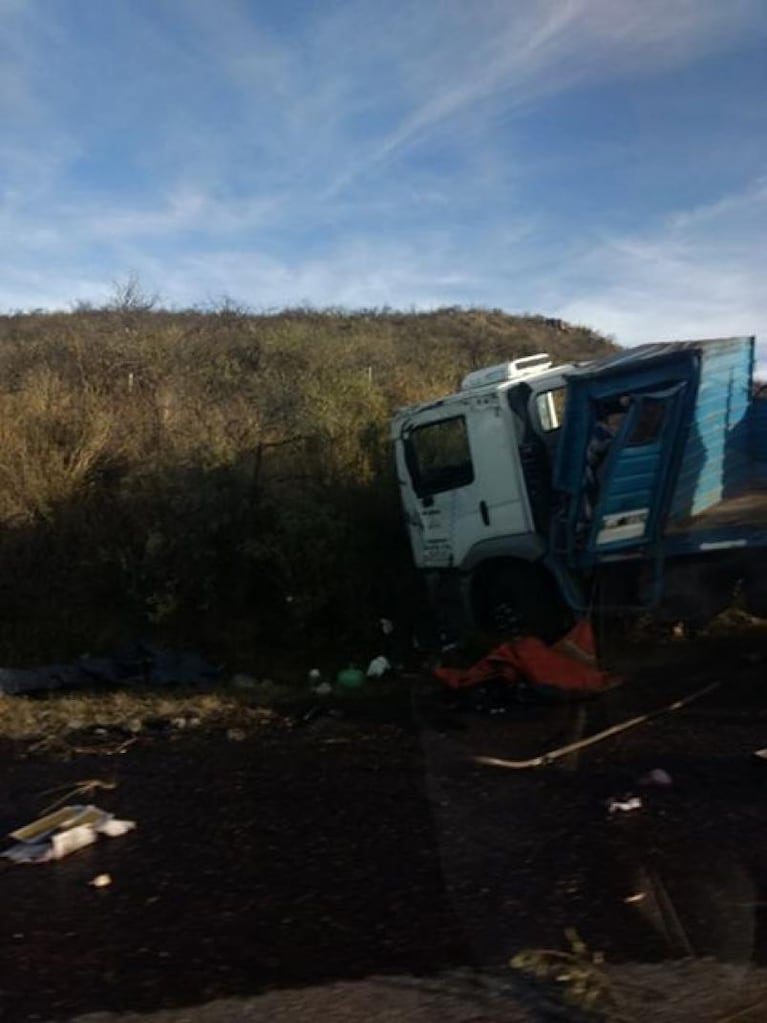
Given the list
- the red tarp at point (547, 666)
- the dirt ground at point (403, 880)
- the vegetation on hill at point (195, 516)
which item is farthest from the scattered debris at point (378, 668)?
the dirt ground at point (403, 880)

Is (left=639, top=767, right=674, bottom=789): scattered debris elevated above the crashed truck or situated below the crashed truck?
below

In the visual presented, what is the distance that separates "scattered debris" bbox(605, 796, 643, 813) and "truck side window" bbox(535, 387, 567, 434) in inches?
168

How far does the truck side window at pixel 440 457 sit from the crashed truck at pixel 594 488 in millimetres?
15

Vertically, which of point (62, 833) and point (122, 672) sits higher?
point (122, 672)

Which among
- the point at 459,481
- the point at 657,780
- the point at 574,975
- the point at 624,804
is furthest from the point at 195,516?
the point at 574,975

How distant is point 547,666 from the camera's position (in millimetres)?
8297

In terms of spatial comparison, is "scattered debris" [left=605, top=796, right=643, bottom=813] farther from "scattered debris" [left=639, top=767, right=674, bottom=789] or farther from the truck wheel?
the truck wheel

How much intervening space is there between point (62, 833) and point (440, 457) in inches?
228

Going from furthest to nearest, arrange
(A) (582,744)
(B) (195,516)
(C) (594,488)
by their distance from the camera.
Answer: (B) (195,516) < (C) (594,488) < (A) (582,744)

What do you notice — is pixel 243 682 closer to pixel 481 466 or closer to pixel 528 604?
pixel 528 604

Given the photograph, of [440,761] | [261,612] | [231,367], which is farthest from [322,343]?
[440,761]

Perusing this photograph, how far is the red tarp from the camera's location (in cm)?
821

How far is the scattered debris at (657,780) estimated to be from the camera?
18.9 ft

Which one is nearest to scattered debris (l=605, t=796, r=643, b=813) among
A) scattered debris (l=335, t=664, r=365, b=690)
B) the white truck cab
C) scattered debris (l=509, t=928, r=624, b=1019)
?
scattered debris (l=509, t=928, r=624, b=1019)
